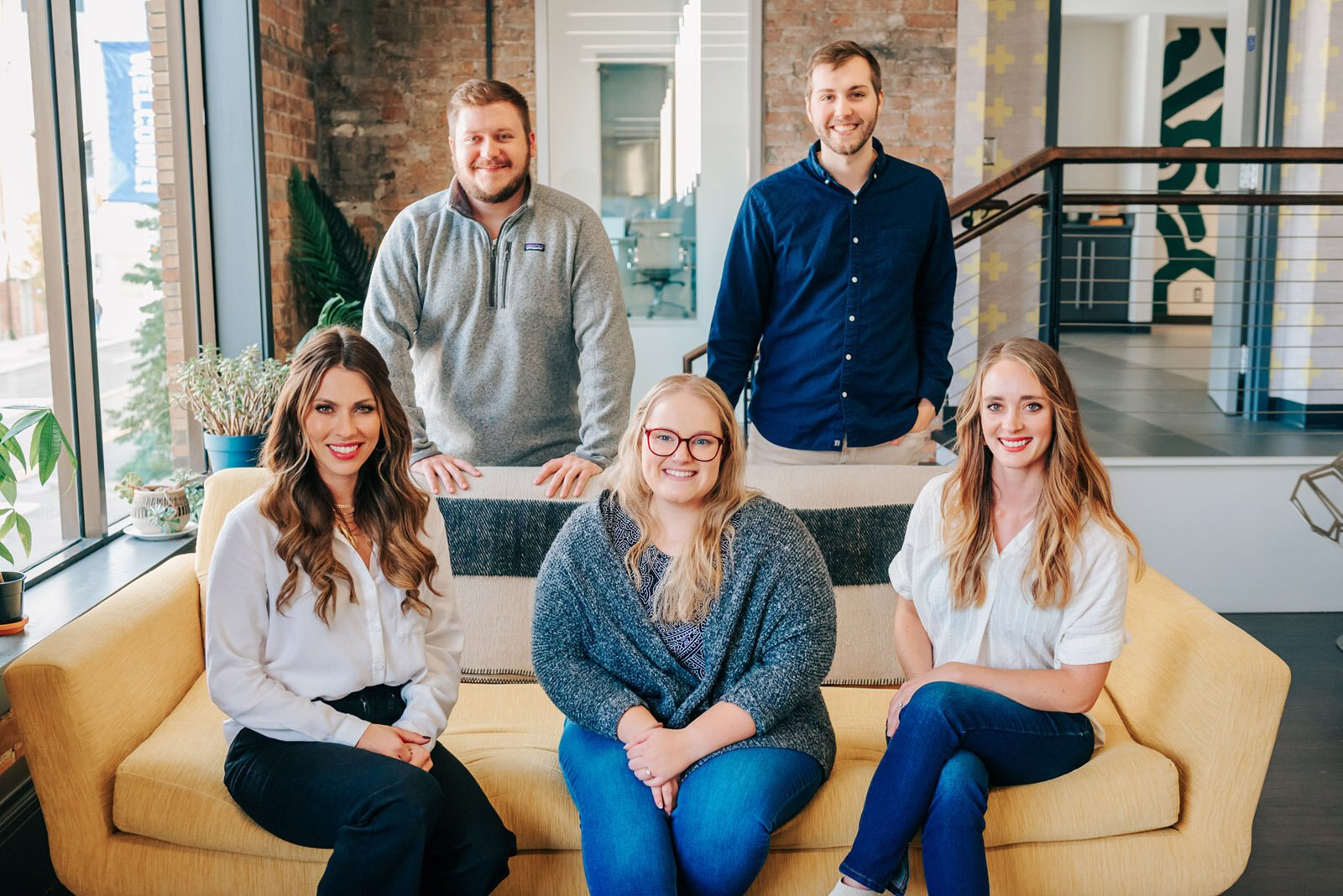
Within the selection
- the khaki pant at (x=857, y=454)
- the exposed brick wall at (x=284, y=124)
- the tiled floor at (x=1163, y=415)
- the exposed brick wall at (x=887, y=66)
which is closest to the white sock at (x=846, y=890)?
the khaki pant at (x=857, y=454)

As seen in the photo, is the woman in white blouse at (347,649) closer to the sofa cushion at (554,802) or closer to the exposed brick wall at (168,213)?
the sofa cushion at (554,802)

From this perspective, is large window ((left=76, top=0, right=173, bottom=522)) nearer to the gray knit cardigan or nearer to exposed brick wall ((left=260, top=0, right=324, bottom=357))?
exposed brick wall ((left=260, top=0, right=324, bottom=357))

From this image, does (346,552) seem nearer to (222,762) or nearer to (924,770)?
(222,762)

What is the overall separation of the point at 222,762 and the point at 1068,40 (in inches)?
298

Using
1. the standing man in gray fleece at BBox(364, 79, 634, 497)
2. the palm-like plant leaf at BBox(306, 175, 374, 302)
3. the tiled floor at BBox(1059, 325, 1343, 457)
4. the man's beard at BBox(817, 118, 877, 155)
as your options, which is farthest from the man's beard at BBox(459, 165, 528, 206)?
the tiled floor at BBox(1059, 325, 1343, 457)

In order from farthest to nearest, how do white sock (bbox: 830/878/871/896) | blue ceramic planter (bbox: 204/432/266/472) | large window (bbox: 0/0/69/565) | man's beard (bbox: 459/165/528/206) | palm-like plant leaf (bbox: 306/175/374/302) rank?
palm-like plant leaf (bbox: 306/175/374/302) → blue ceramic planter (bbox: 204/432/266/472) → large window (bbox: 0/0/69/565) → man's beard (bbox: 459/165/528/206) → white sock (bbox: 830/878/871/896)

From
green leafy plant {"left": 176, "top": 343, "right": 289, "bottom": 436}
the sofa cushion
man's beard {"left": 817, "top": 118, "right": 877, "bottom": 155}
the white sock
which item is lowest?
the white sock

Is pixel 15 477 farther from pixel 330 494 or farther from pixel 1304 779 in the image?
pixel 1304 779

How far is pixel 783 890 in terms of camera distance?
200cm

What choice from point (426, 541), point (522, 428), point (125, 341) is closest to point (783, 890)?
point (426, 541)

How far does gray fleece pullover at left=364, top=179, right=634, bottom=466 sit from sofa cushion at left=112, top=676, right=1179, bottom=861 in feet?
2.53

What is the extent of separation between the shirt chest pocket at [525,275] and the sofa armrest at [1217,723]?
4.65 feet

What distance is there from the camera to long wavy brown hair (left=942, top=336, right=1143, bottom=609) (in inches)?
79.5

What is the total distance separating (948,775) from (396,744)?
88 centimetres
